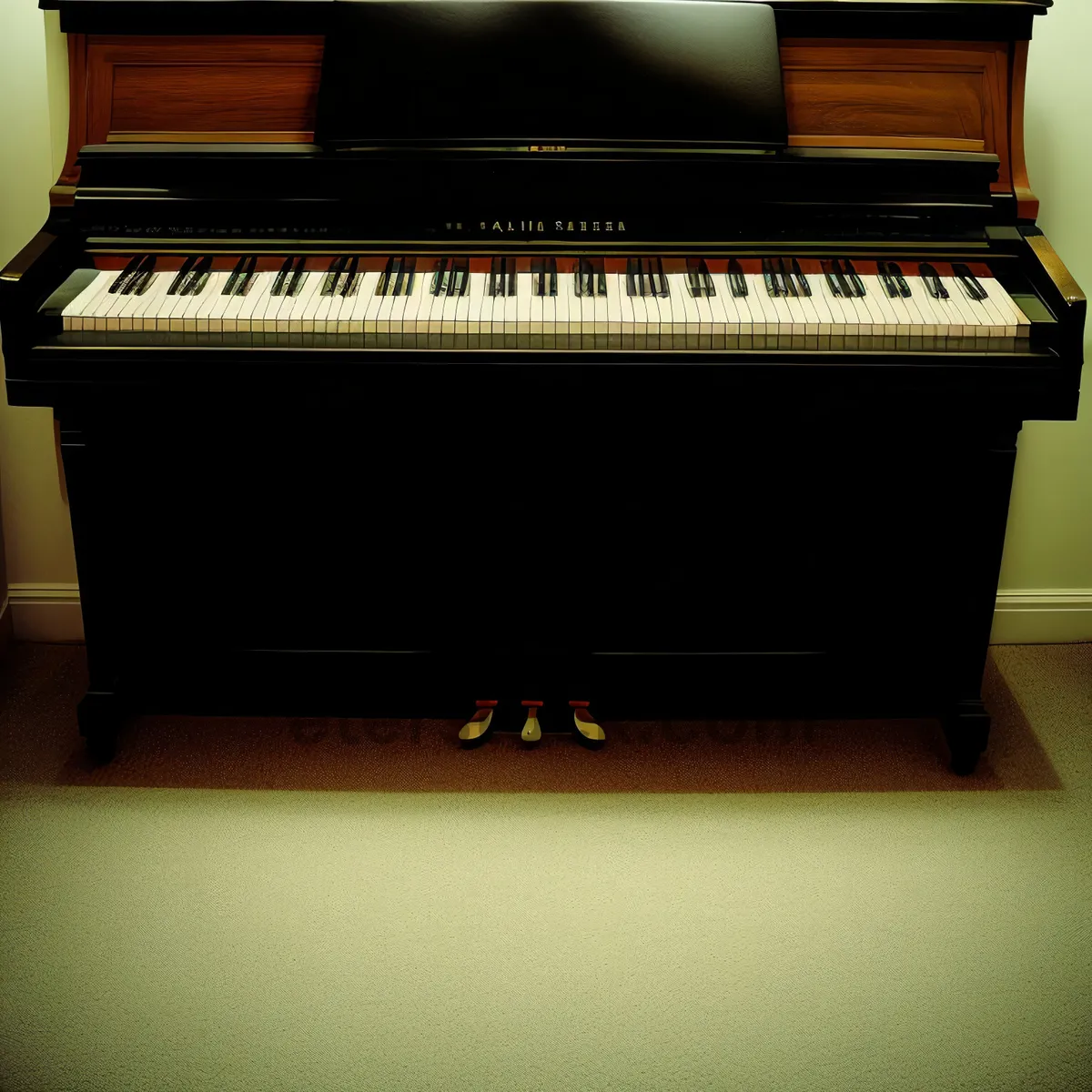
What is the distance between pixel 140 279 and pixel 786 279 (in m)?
1.18

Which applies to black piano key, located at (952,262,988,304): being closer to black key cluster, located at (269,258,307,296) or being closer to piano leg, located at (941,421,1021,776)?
piano leg, located at (941,421,1021,776)

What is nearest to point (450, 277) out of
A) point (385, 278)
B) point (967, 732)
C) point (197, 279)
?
point (385, 278)

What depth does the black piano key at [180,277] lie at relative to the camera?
6.70 ft

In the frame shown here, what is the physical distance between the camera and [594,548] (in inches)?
91.2

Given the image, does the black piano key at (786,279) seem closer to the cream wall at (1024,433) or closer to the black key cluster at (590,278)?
the black key cluster at (590,278)

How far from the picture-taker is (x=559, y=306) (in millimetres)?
2004

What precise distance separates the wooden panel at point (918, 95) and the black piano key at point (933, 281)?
271mm

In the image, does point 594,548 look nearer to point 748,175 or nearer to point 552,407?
point 552,407

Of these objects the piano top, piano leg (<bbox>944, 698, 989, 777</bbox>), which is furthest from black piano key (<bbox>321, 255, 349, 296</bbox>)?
piano leg (<bbox>944, 698, 989, 777</bbox>)

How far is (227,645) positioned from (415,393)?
2.46 feet

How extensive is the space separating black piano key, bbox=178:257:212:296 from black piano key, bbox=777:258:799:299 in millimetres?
1050

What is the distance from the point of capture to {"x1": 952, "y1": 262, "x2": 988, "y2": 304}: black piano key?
2051 millimetres

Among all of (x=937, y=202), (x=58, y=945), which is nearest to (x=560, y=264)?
(x=937, y=202)

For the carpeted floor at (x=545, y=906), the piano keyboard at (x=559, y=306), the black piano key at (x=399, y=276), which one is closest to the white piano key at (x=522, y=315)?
the piano keyboard at (x=559, y=306)
